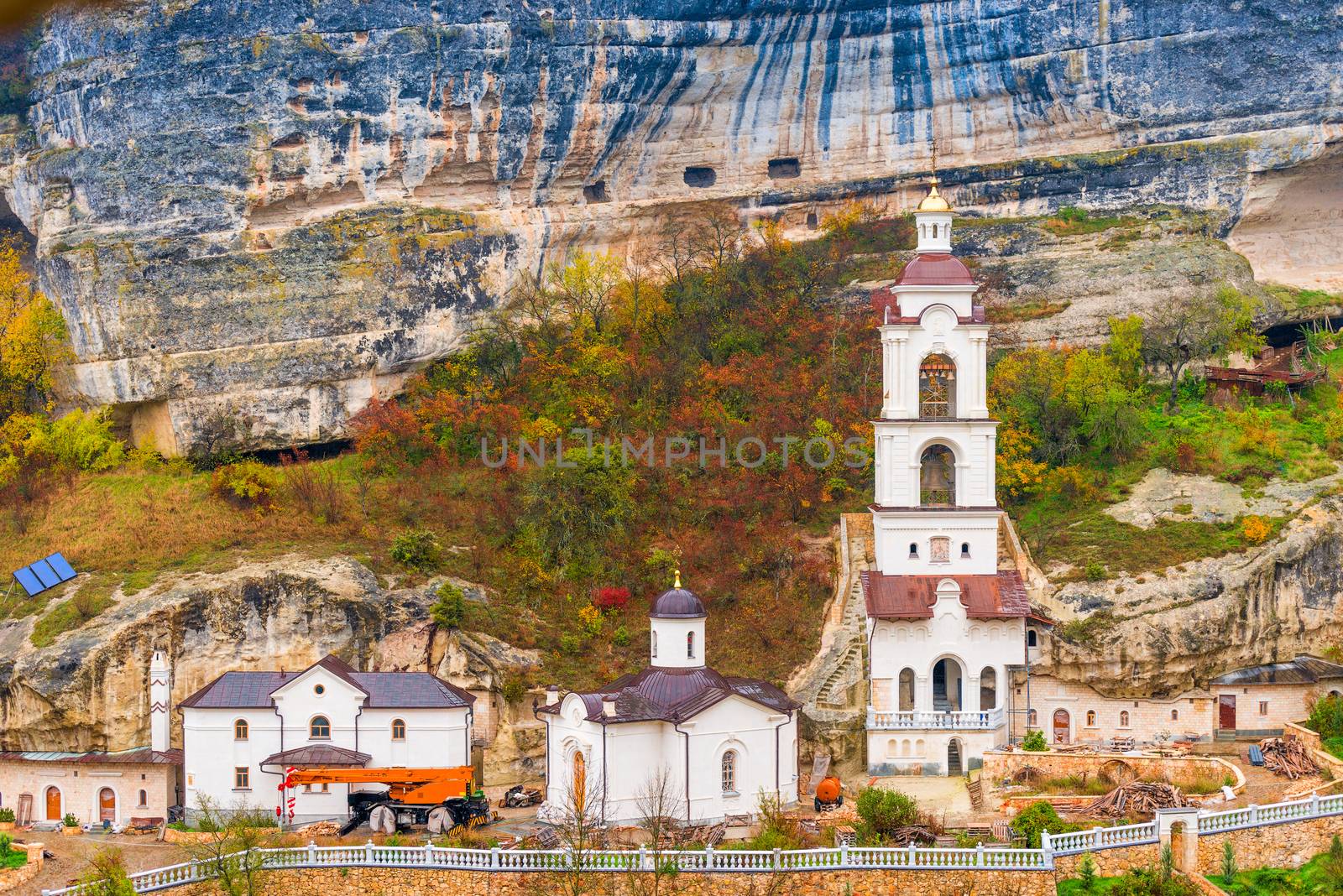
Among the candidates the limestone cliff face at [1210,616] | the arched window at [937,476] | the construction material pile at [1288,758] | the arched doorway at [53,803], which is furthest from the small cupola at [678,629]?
the arched doorway at [53,803]

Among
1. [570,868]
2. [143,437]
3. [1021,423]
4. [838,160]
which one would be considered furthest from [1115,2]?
[570,868]

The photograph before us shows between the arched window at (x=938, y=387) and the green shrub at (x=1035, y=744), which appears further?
the arched window at (x=938, y=387)

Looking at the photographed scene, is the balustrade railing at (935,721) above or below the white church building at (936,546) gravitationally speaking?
below

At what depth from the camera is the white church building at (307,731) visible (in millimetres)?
49156

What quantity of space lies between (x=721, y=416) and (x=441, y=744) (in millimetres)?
14270

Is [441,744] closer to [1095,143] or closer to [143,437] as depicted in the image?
[143,437]

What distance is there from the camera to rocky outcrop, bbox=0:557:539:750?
51.8 meters

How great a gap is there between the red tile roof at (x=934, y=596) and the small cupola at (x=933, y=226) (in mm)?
7187

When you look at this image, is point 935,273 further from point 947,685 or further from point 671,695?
point 671,695

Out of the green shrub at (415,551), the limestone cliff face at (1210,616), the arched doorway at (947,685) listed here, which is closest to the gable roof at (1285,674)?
the limestone cliff face at (1210,616)

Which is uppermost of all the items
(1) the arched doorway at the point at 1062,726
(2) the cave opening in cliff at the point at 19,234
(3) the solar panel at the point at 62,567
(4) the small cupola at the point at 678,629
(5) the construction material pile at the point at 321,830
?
(2) the cave opening in cliff at the point at 19,234

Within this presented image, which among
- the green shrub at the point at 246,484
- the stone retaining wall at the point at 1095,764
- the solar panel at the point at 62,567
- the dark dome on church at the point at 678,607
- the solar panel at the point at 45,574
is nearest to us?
the stone retaining wall at the point at 1095,764

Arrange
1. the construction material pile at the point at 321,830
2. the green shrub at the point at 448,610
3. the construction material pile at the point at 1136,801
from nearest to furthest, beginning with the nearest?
the construction material pile at the point at 1136,801, the construction material pile at the point at 321,830, the green shrub at the point at 448,610

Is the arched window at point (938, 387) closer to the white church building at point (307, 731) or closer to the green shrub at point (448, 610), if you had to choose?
the green shrub at point (448, 610)
